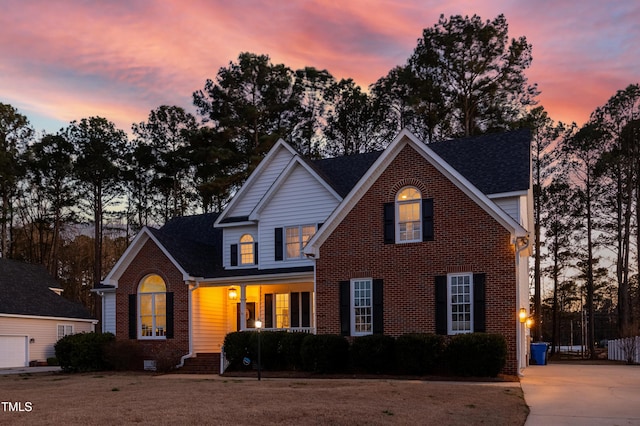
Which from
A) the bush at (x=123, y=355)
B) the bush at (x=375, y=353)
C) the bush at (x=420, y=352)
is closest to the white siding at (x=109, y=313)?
the bush at (x=123, y=355)

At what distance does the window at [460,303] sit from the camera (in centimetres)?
2130

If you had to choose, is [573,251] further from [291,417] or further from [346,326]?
[291,417]

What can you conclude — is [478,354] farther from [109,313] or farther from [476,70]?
[476,70]

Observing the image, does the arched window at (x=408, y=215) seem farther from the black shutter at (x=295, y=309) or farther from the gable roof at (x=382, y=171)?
the black shutter at (x=295, y=309)

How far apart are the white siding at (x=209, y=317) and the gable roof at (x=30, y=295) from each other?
13.3m

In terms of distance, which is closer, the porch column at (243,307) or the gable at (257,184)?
the porch column at (243,307)

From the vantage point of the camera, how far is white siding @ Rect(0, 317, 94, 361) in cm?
3603

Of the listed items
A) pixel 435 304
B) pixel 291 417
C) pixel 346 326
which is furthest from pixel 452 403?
pixel 346 326

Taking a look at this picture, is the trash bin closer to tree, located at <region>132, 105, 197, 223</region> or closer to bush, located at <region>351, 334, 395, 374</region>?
bush, located at <region>351, 334, 395, 374</region>

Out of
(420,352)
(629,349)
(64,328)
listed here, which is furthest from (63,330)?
(629,349)

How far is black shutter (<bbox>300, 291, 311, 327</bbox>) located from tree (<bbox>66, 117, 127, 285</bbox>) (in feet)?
89.1

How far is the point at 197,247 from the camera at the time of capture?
2988 centimetres

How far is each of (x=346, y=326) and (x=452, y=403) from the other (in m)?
9.29

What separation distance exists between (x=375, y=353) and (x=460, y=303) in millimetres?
3109
